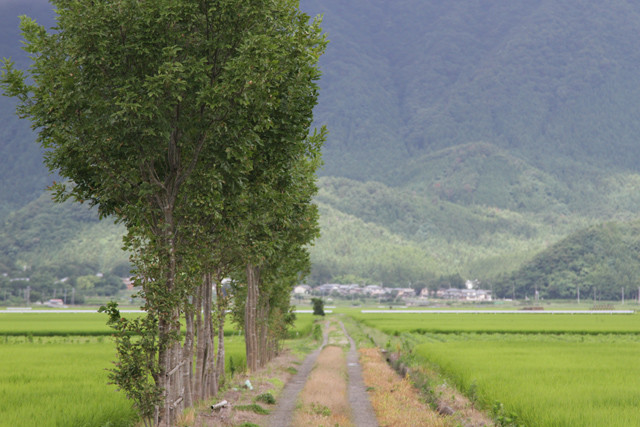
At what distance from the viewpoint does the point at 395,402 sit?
83.9ft

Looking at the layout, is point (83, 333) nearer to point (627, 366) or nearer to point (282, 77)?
point (627, 366)

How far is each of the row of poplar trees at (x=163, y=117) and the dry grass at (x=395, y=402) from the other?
286 inches

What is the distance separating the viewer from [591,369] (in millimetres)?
31391

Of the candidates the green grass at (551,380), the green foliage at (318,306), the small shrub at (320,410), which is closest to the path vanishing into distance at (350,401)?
the small shrub at (320,410)

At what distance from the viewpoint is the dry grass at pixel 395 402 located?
21.9 metres

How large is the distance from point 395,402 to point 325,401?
260cm

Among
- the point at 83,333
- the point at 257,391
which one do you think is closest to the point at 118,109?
the point at 257,391

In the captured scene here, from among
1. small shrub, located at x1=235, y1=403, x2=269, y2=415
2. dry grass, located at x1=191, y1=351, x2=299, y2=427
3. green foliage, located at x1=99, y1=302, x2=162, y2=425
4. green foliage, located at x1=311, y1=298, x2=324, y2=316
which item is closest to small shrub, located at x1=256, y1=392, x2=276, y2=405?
dry grass, located at x1=191, y1=351, x2=299, y2=427

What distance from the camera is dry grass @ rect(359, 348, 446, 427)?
21859 millimetres

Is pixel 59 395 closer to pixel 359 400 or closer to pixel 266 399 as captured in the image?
pixel 266 399

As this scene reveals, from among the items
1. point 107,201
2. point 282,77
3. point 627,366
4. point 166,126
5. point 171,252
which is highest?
point 282,77

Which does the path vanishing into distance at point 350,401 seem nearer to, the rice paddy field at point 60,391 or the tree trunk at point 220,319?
the tree trunk at point 220,319

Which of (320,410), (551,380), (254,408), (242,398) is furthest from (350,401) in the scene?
(551,380)

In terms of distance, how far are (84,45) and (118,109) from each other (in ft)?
5.38
